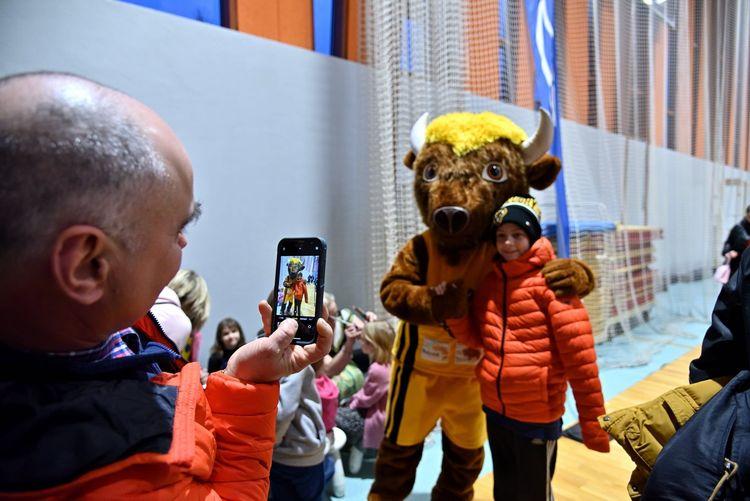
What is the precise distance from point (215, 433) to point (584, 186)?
2893mm

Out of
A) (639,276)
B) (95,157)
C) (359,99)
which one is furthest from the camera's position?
(639,276)

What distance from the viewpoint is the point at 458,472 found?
5.33ft

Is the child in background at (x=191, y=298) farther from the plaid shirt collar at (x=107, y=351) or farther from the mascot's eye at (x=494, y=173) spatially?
the plaid shirt collar at (x=107, y=351)

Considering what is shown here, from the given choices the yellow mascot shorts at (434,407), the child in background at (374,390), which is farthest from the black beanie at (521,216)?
the child in background at (374,390)

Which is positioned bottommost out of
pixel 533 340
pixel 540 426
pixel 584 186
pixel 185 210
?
pixel 540 426

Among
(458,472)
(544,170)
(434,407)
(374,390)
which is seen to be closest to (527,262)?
(544,170)

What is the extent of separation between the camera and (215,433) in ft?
1.96

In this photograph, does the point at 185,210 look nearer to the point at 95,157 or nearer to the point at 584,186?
the point at 95,157

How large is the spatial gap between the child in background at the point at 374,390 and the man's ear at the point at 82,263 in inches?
66.0

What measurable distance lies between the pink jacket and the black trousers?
654 millimetres

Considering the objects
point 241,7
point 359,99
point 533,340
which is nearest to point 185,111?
point 241,7

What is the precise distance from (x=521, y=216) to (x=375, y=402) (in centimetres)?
109

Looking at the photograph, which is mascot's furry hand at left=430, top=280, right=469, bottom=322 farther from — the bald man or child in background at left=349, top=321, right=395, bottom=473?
the bald man

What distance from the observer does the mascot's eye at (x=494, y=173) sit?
148cm
